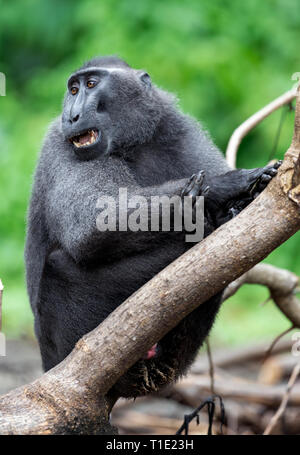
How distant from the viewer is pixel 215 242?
310cm

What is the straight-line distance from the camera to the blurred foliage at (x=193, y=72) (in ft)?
31.7

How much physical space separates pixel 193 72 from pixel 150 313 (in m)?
7.73

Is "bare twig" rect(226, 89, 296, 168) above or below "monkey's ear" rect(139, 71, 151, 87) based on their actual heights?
below

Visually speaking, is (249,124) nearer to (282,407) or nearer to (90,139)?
(90,139)

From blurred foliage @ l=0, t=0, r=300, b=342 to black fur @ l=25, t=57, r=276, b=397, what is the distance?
15.8ft

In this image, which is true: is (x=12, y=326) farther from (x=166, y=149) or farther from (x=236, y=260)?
(x=236, y=260)

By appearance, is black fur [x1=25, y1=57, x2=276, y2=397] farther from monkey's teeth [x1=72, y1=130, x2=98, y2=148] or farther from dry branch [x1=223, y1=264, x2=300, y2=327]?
dry branch [x1=223, y1=264, x2=300, y2=327]

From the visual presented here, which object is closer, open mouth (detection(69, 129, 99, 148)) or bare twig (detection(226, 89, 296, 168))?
open mouth (detection(69, 129, 99, 148))

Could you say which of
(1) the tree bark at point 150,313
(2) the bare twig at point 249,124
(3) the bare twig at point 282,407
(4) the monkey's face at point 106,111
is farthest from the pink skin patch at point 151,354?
(2) the bare twig at point 249,124

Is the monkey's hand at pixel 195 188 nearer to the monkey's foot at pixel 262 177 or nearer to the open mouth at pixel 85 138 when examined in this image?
the monkey's foot at pixel 262 177

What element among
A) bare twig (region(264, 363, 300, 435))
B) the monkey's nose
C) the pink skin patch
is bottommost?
bare twig (region(264, 363, 300, 435))

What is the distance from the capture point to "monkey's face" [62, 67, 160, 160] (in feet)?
14.2

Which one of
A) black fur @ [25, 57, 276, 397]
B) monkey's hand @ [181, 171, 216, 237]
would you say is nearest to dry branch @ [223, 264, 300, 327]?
black fur @ [25, 57, 276, 397]

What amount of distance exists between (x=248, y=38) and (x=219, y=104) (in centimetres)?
129
